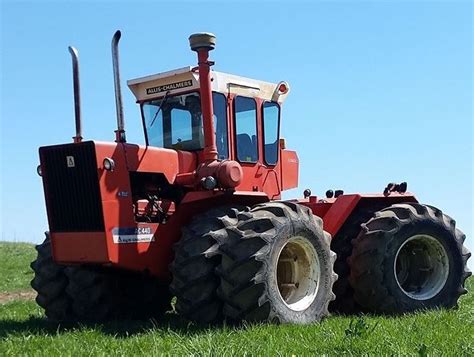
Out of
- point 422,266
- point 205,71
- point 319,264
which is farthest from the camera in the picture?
point 422,266

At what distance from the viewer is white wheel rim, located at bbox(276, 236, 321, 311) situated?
8.98 m

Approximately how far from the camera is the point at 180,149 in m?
9.80

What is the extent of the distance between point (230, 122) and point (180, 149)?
0.79 m

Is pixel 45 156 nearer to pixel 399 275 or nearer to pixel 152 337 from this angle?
pixel 152 337

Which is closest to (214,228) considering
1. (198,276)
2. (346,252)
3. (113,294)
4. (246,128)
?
(198,276)

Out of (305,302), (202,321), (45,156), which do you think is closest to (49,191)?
(45,156)

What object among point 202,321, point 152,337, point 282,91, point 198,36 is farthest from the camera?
point 282,91

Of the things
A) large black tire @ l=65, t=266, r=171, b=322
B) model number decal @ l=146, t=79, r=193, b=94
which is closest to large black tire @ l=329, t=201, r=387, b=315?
large black tire @ l=65, t=266, r=171, b=322

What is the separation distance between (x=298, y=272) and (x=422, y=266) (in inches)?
108

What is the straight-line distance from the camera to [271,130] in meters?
10.7

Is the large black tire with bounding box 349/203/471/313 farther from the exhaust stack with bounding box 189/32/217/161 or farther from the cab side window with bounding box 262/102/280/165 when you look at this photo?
the exhaust stack with bounding box 189/32/217/161

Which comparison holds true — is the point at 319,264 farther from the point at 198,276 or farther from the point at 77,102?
the point at 77,102

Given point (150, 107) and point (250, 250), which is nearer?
point (250, 250)

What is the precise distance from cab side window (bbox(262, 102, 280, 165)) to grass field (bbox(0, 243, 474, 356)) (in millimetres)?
2597
